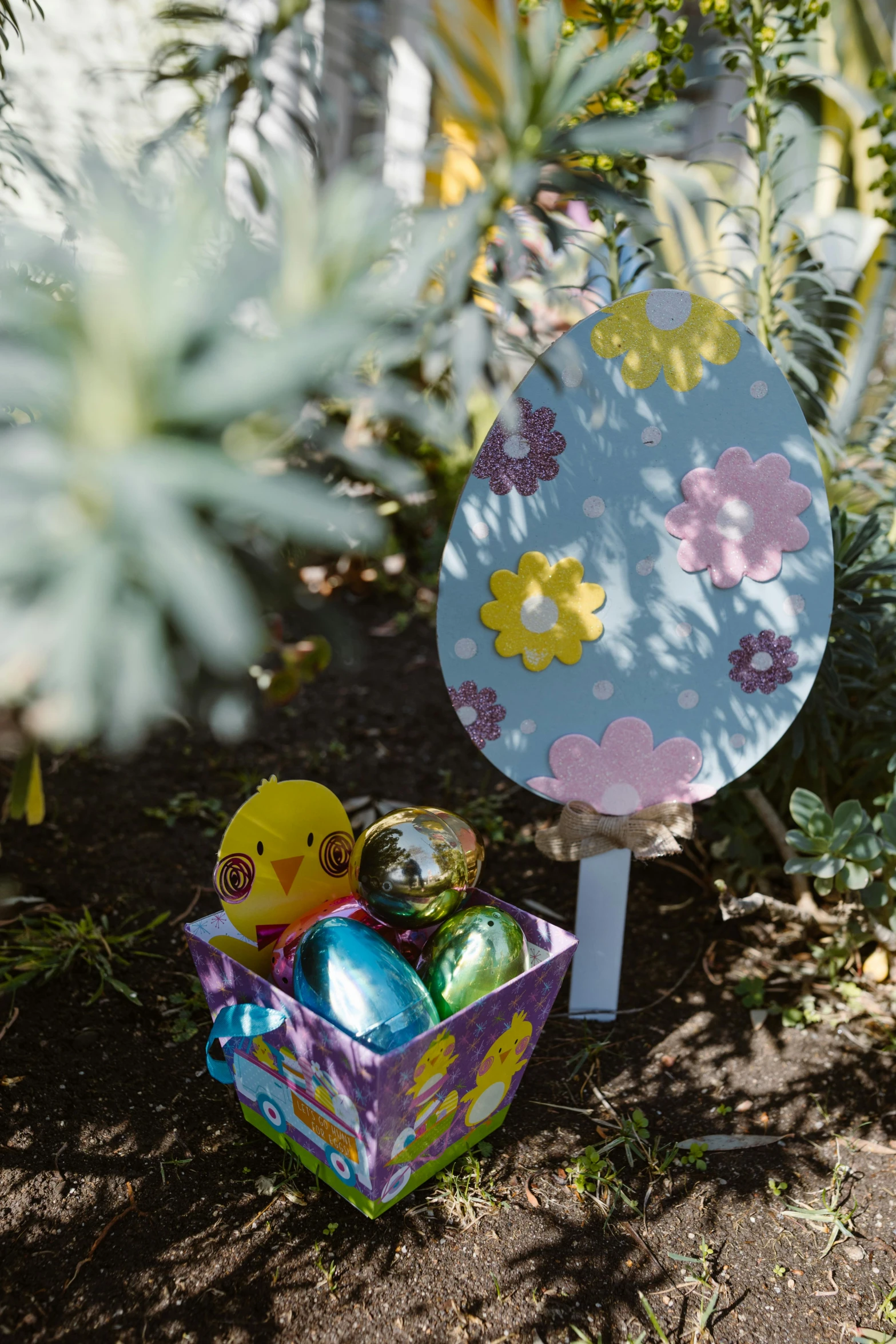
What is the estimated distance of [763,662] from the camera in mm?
1357

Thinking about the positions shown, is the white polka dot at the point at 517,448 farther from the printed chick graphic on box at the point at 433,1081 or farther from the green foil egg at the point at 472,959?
the printed chick graphic on box at the point at 433,1081

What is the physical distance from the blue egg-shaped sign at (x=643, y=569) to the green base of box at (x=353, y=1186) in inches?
18.4

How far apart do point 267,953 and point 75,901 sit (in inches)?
23.2

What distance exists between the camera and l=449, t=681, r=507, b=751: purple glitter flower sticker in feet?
4.53

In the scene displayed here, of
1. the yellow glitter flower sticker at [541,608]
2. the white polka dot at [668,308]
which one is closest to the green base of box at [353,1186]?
the yellow glitter flower sticker at [541,608]

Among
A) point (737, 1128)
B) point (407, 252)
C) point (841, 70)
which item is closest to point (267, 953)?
point (737, 1128)

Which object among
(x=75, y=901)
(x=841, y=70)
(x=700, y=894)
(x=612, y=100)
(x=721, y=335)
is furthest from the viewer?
(x=841, y=70)

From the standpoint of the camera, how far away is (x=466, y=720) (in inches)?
54.6

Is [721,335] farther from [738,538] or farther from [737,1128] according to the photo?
[737,1128]

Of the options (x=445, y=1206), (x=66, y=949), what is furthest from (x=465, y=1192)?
(x=66, y=949)

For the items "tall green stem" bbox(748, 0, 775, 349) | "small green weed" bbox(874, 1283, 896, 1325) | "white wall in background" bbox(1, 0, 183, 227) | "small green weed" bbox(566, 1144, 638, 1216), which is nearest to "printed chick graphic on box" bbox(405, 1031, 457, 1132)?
"small green weed" bbox(566, 1144, 638, 1216)

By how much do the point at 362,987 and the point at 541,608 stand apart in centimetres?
58

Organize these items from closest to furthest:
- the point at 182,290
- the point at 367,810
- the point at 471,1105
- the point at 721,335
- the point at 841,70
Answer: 1. the point at 182,290
2. the point at 471,1105
3. the point at 721,335
4. the point at 367,810
5. the point at 841,70

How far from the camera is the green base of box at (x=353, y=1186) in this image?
1.13 m
